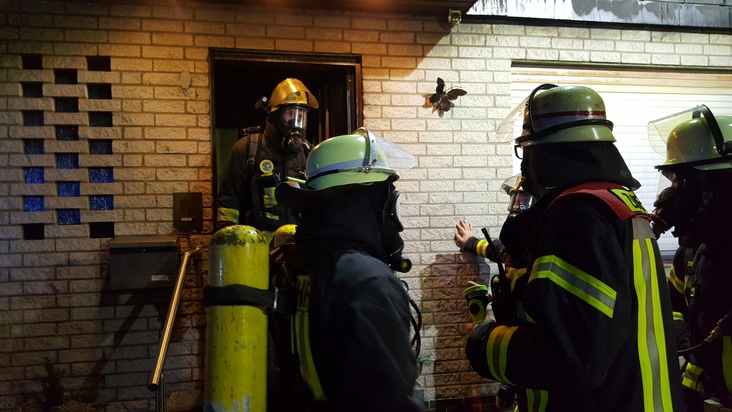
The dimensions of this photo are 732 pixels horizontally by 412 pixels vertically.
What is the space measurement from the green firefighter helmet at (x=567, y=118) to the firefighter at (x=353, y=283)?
668 millimetres

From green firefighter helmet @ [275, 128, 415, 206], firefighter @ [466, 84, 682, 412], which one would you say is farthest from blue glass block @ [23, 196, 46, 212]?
firefighter @ [466, 84, 682, 412]

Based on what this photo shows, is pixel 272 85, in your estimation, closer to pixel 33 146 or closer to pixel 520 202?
pixel 33 146

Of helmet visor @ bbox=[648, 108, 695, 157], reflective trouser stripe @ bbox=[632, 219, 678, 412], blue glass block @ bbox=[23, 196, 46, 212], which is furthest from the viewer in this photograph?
blue glass block @ bbox=[23, 196, 46, 212]

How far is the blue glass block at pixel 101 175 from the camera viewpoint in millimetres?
4637

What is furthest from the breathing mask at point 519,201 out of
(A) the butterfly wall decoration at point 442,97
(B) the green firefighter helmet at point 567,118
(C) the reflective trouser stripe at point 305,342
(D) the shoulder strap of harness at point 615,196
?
(C) the reflective trouser stripe at point 305,342

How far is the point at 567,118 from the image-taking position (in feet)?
7.47

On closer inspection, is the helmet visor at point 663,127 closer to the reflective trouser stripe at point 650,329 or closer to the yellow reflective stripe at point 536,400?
the reflective trouser stripe at point 650,329

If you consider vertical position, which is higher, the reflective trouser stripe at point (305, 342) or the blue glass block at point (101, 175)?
the blue glass block at point (101, 175)

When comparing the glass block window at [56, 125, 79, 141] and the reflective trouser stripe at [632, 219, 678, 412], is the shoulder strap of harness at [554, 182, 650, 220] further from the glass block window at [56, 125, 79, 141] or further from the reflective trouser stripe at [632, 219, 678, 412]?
the glass block window at [56, 125, 79, 141]

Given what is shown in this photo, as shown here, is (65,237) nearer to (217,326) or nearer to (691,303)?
(217,326)

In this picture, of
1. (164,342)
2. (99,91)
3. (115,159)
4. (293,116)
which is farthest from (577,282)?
(99,91)

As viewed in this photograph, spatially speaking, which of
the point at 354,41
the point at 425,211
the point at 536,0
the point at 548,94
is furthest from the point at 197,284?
the point at 536,0

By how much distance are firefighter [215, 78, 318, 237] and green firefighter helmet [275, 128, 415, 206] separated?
249cm

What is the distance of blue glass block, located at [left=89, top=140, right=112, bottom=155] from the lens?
468 cm
